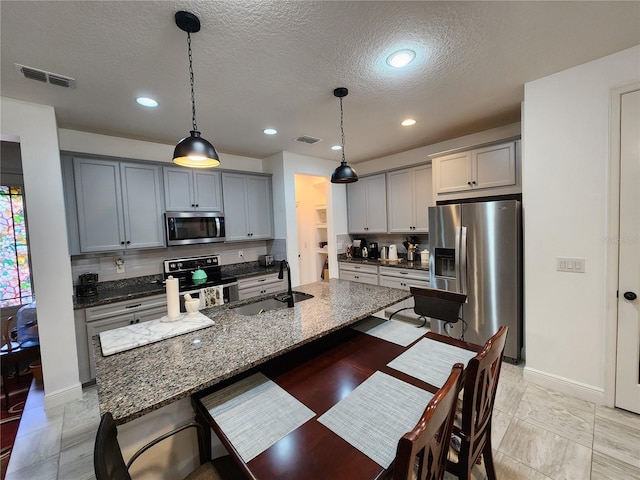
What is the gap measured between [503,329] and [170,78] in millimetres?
2725

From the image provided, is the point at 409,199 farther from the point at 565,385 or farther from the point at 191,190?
the point at 191,190

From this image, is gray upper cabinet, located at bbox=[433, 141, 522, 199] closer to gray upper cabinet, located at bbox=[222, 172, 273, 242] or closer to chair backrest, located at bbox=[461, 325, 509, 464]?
chair backrest, located at bbox=[461, 325, 509, 464]

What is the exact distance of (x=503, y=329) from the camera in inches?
52.7

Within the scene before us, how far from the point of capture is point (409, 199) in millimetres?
4117

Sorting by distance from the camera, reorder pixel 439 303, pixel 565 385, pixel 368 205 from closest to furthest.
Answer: pixel 439 303, pixel 565 385, pixel 368 205

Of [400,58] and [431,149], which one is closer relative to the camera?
[400,58]

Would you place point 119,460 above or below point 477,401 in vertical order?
above

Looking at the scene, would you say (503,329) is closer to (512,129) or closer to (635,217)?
(635,217)

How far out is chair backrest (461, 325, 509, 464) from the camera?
1110 mm

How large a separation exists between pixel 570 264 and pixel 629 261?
12.8 inches

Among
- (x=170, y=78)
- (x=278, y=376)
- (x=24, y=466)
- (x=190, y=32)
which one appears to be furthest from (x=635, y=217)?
(x=24, y=466)

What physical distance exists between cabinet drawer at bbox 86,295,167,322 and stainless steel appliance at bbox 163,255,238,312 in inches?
12.8

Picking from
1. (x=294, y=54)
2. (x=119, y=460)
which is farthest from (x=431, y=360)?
(x=294, y=54)

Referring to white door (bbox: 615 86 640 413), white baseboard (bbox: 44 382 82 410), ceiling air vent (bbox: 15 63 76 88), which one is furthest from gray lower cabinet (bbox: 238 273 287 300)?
white door (bbox: 615 86 640 413)
